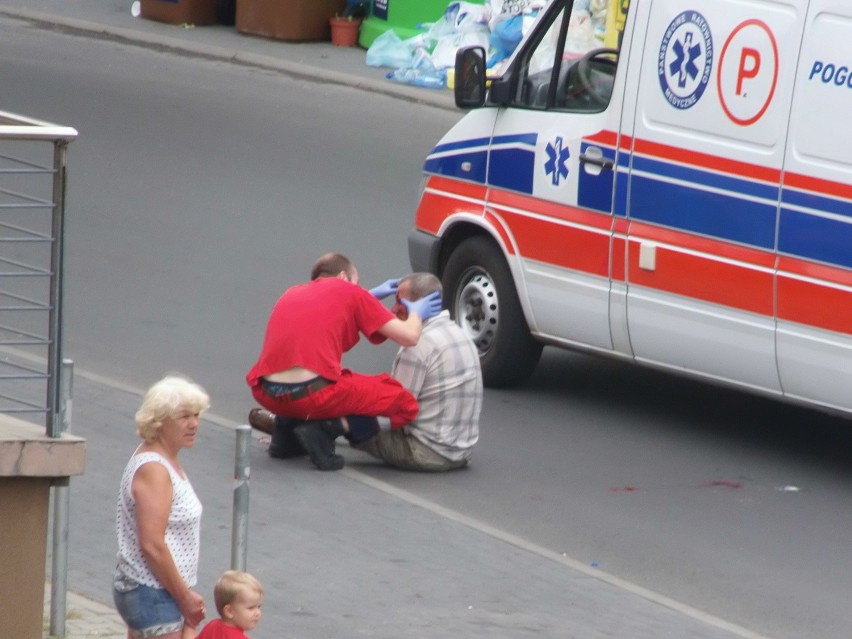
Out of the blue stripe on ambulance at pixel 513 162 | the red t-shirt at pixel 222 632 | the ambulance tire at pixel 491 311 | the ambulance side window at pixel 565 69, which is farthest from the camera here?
the ambulance tire at pixel 491 311

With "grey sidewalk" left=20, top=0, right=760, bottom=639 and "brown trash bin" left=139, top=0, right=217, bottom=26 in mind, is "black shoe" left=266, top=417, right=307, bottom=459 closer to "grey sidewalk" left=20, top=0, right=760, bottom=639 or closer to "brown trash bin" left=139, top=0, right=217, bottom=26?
"grey sidewalk" left=20, top=0, right=760, bottom=639

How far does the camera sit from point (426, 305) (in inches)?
352

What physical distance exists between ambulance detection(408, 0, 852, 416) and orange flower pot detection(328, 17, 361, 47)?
1298 centimetres

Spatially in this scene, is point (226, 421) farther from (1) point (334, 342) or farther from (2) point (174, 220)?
(2) point (174, 220)

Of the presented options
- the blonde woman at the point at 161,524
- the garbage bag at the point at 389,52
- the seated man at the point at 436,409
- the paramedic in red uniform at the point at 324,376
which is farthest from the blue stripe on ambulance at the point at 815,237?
the garbage bag at the point at 389,52

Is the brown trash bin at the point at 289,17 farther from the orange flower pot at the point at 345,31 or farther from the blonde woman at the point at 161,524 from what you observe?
the blonde woman at the point at 161,524

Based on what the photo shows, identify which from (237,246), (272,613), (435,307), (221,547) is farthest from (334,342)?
(237,246)

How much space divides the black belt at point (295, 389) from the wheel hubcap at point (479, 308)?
1693 mm

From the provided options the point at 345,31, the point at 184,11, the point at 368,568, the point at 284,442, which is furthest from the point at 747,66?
the point at 184,11

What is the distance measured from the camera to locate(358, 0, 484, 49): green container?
22.4 metres

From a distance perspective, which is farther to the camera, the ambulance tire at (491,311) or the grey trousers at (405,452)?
the ambulance tire at (491,311)

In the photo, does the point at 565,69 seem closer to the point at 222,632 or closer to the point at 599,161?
the point at 599,161

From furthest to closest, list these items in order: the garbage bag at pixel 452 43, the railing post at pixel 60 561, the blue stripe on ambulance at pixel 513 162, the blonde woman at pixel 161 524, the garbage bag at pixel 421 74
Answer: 1. the garbage bag at pixel 452 43
2. the garbage bag at pixel 421 74
3. the blue stripe on ambulance at pixel 513 162
4. the railing post at pixel 60 561
5. the blonde woman at pixel 161 524

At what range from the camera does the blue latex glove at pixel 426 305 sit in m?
8.94
